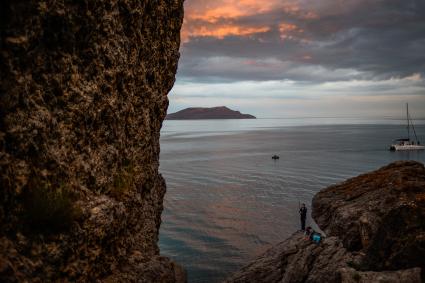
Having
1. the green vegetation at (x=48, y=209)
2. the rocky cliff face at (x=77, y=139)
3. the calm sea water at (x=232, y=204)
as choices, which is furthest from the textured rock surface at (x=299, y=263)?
the green vegetation at (x=48, y=209)

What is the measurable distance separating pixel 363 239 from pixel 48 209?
17.3 m

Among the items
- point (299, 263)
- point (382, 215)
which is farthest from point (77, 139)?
point (382, 215)

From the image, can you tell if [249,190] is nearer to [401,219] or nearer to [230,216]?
[230,216]

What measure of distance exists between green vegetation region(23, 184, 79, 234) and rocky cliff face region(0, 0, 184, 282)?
0.10 feet

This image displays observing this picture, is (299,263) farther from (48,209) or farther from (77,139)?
(48,209)

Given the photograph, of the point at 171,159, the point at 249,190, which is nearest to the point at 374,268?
the point at 249,190

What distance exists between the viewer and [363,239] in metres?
19.6

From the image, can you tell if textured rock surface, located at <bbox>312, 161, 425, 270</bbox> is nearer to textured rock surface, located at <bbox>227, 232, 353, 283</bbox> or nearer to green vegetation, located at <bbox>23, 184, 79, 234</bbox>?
textured rock surface, located at <bbox>227, 232, 353, 283</bbox>

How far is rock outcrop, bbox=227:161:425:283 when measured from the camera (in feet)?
47.1

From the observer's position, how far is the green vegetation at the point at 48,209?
9258 millimetres

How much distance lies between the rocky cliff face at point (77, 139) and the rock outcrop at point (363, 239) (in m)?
9.00

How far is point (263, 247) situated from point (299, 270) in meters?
17.4

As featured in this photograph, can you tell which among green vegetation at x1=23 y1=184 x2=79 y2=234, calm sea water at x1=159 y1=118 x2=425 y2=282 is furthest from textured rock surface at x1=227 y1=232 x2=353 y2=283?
green vegetation at x1=23 y1=184 x2=79 y2=234

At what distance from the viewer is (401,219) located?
1524cm
